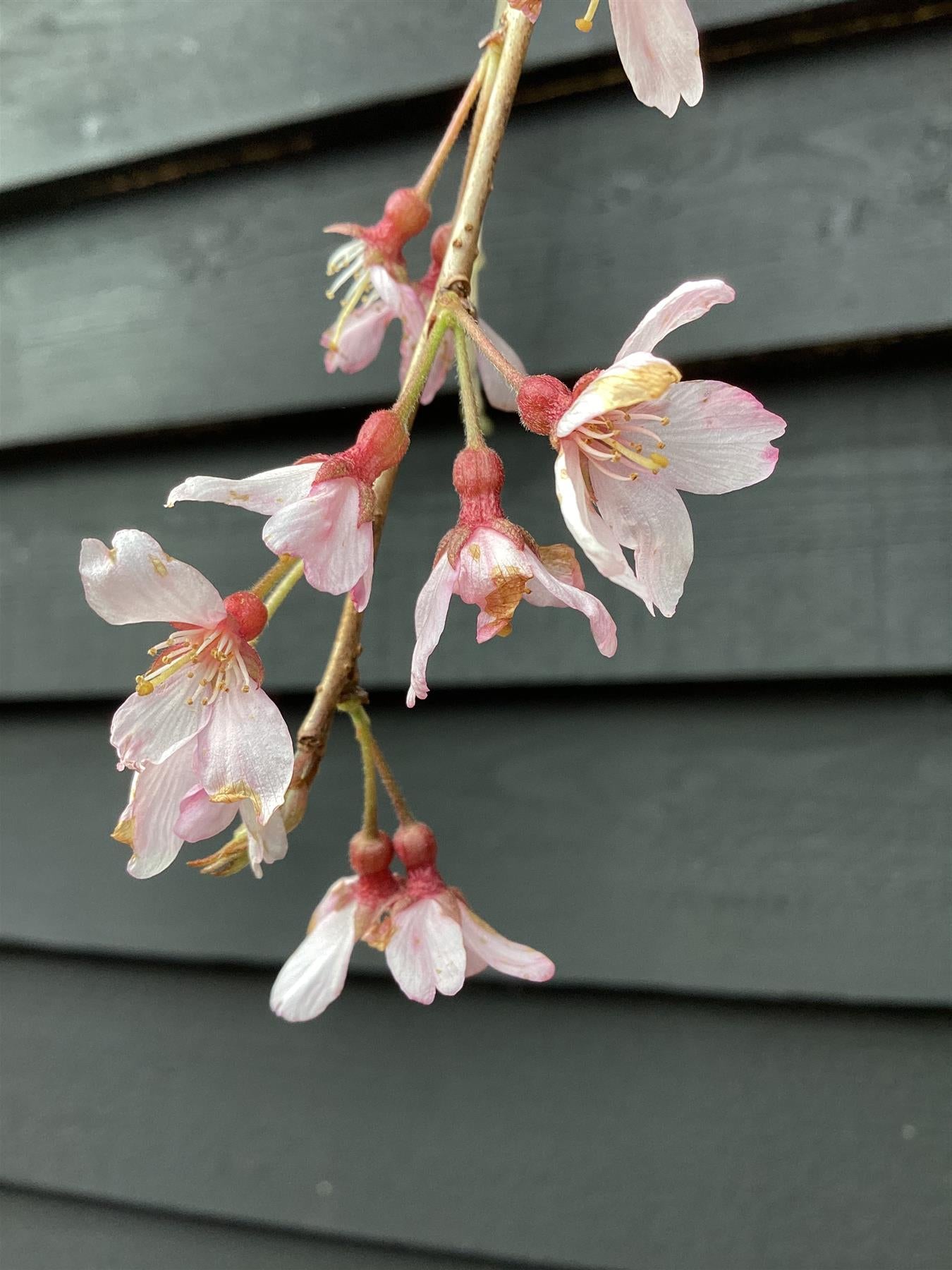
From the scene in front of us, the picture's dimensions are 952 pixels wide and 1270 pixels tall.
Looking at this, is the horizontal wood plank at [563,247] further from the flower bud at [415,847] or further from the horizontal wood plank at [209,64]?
the flower bud at [415,847]

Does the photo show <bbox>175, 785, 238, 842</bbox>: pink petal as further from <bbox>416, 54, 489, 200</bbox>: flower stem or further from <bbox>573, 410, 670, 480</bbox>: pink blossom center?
<bbox>416, 54, 489, 200</bbox>: flower stem

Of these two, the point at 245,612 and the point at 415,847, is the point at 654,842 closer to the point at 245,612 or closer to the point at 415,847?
the point at 415,847

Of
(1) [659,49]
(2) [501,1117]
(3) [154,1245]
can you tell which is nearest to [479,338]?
(1) [659,49]

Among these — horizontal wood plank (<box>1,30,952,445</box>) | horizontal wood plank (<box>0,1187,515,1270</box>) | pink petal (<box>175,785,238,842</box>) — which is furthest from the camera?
horizontal wood plank (<box>0,1187,515,1270</box>)

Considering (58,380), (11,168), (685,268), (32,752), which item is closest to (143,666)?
(32,752)

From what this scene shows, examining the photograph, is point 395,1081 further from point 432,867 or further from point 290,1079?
point 432,867

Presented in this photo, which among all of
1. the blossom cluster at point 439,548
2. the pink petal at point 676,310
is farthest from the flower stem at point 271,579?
the pink petal at point 676,310

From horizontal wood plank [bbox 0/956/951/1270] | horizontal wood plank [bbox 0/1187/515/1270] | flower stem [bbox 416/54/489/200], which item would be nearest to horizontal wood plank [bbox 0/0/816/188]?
flower stem [bbox 416/54/489/200]
